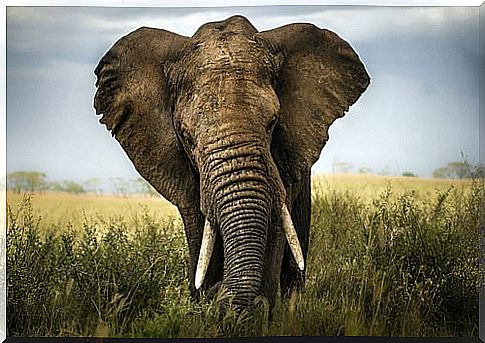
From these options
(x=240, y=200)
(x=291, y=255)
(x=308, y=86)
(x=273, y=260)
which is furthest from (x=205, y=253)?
(x=308, y=86)

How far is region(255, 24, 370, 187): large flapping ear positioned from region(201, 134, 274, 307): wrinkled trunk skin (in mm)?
319

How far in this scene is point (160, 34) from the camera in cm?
520

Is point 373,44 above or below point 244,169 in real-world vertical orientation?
above

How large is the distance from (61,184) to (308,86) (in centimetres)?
128

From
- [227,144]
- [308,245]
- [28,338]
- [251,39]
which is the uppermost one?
[251,39]

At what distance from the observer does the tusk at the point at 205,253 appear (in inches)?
192

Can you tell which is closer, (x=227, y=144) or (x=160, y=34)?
(x=227, y=144)

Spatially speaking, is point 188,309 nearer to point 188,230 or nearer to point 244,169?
point 188,230

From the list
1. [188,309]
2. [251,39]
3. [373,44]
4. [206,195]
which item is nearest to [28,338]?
[188,309]

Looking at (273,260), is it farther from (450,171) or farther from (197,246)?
(450,171)

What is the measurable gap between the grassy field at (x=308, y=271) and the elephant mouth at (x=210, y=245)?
51cm

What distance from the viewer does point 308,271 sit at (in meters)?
5.70

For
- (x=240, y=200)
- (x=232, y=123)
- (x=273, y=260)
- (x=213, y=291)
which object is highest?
(x=232, y=123)

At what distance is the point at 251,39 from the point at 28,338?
1780mm
